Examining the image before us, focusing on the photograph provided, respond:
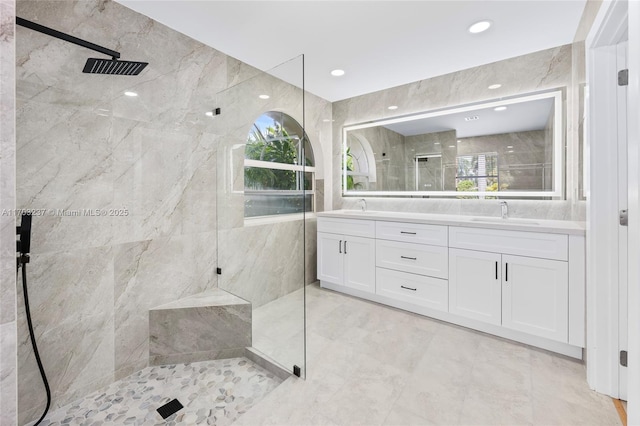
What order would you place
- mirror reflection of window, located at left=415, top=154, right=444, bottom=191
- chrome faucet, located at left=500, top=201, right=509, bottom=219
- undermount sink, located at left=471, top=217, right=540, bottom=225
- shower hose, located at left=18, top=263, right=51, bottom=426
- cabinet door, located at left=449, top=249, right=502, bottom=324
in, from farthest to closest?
mirror reflection of window, located at left=415, top=154, right=444, bottom=191, chrome faucet, located at left=500, top=201, right=509, bottom=219, undermount sink, located at left=471, top=217, right=540, bottom=225, cabinet door, located at left=449, top=249, right=502, bottom=324, shower hose, located at left=18, top=263, right=51, bottom=426

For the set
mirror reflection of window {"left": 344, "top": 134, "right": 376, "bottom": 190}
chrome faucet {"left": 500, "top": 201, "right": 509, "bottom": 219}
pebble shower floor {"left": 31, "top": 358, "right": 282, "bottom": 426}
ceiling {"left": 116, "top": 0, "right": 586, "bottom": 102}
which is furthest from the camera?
mirror reflection of window {"left": 344, "top": 134, "right": 376, "bottom": 190}

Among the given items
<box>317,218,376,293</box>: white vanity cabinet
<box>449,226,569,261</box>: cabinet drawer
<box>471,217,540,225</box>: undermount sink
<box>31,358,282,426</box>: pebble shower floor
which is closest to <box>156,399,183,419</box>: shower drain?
<box>31,358,282,426</box>: pebble shower floor

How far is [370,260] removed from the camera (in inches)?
118

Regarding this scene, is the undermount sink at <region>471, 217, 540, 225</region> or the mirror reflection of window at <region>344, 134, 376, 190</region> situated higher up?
the mirror reflection of window at <region>344, 134, 376, 190</region>

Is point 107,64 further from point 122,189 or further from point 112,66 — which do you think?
point 122,189

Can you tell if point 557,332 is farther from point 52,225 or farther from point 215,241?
point 52,225

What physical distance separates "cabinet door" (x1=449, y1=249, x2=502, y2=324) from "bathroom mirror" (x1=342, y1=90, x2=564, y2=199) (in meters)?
0.79

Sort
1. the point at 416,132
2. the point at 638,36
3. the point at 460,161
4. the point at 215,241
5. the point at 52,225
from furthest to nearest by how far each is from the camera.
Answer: the point at 416,132
the point at 460,161
the point at 215,241
the point at 52,225
the point at 638,36

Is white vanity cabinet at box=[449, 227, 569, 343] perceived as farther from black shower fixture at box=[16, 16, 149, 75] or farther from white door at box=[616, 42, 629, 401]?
black shower fixture at box=[16, 16, 149, 75]

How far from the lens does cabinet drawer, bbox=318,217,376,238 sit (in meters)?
2.99

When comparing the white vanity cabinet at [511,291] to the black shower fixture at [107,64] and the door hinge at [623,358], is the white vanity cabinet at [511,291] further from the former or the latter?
the black shower fixture at [107,64]

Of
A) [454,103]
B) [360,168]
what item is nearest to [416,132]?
[454,103]

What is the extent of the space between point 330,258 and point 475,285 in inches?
57.5

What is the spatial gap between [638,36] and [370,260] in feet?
7.61
